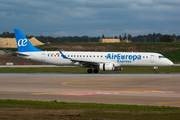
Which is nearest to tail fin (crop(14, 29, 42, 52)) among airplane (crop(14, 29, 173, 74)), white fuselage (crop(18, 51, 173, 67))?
airplane (crop(14, 29, 173, 74))

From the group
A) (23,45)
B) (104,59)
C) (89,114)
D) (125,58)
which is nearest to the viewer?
(89,114)

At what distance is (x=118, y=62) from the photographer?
144 ft

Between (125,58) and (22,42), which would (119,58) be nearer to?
(125,58)

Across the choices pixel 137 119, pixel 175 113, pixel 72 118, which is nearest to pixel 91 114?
pixel 72 118

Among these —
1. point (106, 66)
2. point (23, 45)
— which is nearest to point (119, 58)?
point (106, 66)

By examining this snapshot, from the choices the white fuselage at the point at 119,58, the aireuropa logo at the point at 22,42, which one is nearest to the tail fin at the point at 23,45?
the aireuropa logo at the point at 22,42

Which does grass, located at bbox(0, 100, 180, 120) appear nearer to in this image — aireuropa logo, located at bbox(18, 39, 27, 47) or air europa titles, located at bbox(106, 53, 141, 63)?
air europa titles, located at bbox(106, 53, 141, 63)

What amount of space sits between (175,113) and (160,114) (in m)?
0.87

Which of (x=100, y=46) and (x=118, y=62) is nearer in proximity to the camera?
(x=118, y=62)

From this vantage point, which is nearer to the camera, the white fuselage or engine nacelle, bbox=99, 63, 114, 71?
engine nacelle, bbox=99, 63, 114, 71

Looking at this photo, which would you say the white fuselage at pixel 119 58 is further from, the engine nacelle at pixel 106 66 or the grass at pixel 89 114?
the grass at pixel 89 114

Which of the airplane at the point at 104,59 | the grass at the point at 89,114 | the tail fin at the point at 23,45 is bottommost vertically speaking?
the grass at the point at 89,114

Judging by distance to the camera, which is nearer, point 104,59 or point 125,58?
point 125,58

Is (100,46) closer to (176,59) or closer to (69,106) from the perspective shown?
(176,59)
